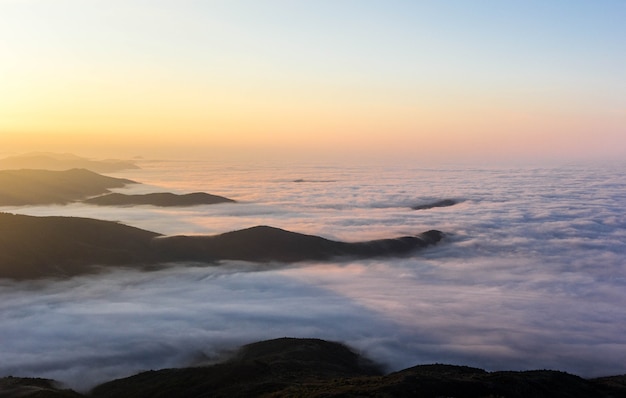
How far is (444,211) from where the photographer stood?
184 m

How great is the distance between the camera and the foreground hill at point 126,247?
93.2 metres

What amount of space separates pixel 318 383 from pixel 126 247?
74492mm

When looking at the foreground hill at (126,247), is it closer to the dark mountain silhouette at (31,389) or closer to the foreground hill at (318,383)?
the dark mountain silhouette at (31,389)

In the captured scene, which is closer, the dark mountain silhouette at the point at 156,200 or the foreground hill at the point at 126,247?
the foreground hill at the point at 126,247

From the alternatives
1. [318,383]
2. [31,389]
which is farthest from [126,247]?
[318,383]

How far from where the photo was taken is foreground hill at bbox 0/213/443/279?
93250 mm

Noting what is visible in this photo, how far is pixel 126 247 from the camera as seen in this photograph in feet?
345

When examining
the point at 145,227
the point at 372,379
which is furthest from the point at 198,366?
the point at 145,227

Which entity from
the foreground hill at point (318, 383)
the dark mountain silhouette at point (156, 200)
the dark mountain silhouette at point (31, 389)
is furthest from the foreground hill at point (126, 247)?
the dark mountain silhouette at point (156, 200)

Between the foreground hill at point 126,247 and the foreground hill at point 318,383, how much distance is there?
53863 millimetres

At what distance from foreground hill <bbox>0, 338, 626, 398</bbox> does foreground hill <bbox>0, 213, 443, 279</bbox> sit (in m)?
53.9

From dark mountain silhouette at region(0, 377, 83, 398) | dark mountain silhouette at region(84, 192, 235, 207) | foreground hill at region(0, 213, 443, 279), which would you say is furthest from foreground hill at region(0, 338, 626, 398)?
dark mountain silhouette at region(84, 192, 235, 207)

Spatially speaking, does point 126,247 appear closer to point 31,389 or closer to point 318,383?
point 31,389

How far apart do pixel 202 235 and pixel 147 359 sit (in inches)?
2625
